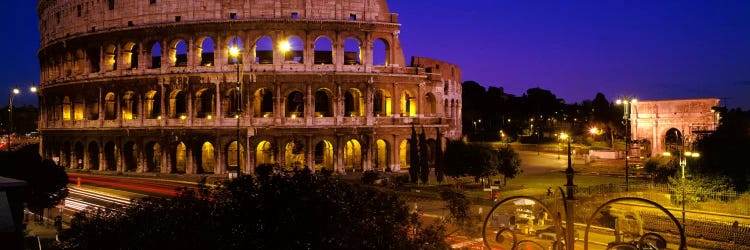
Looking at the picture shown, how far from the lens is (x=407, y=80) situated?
4159 cm

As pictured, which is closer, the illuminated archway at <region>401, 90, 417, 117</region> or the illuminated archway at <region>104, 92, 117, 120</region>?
the illuminated archway at <region>401, 90, 417, 117</region>

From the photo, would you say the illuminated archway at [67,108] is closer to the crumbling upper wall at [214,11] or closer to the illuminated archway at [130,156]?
the crumbling upper wall at [214,11]

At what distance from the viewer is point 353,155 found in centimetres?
4322

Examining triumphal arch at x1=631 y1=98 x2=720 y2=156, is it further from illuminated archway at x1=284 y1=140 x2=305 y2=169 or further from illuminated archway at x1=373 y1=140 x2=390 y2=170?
illuminated archway at x1=284 y1=140 x2=305 y2=169

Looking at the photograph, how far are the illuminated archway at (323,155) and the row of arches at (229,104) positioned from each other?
2273 millimetres

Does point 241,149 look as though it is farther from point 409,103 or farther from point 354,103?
point 409,103

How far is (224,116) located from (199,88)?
264 centimetres

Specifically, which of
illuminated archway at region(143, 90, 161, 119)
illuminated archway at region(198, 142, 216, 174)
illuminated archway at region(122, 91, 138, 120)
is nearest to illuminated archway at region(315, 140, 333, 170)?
illuminated archway at region(198, 142, 216, 174)

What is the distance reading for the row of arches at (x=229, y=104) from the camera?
3988 centimetres

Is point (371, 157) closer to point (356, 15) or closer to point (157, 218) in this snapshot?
point (356, 15)

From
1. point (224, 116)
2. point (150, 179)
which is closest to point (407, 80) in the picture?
point (224, 116)

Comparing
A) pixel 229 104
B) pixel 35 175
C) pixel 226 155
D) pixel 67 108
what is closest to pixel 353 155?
pixel 226 155

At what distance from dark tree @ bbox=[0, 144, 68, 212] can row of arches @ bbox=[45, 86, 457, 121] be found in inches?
681

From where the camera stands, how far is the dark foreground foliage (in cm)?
872
